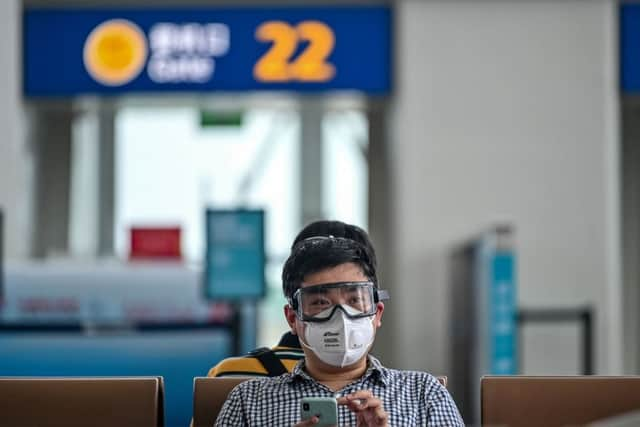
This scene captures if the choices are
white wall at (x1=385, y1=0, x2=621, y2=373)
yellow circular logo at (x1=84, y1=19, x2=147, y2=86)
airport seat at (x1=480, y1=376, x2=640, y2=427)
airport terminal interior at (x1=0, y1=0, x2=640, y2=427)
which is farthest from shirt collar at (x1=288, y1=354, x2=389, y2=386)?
yellow circular logo at (x1=84, y1=19, x2=147, y2=86)

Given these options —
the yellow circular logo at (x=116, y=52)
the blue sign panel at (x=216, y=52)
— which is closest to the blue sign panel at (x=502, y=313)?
the blue sign panel at (x=216, y=52)

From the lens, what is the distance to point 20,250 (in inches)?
360

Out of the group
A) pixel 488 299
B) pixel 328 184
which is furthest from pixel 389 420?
pixel 328 184

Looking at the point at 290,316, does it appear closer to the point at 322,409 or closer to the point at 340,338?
the point at 340,338

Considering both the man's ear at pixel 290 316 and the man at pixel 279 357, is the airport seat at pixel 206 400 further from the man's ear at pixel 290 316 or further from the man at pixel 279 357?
the man at pixel 279 357

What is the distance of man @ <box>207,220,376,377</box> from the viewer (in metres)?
2.94

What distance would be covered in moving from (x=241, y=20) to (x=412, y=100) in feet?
4.89

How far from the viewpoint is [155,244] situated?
27.5ft

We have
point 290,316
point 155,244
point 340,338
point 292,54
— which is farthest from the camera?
point 292,54

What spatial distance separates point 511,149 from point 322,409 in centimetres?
697

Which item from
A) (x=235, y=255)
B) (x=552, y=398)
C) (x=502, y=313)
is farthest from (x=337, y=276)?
(x=502, y=313)

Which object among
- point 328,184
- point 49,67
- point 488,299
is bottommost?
point 488,299

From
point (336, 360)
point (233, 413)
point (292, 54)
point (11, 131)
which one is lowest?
point (233, 413)

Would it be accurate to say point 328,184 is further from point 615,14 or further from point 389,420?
point 389,420
